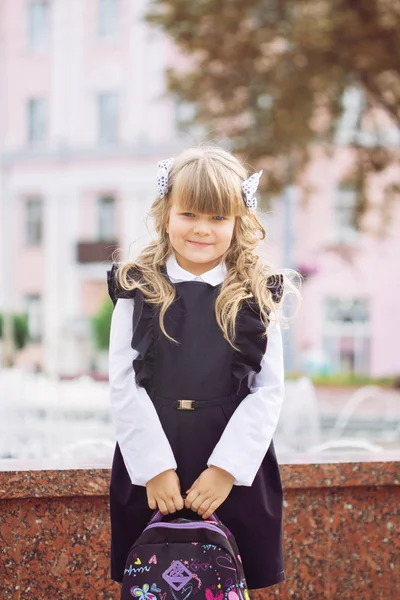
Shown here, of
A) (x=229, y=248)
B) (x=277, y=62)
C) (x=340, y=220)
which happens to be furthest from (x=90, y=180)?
(x=229, y=248)

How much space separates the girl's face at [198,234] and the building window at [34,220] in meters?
28.7

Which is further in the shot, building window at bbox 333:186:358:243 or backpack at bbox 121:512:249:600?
building window at bbox 333:186:358:243

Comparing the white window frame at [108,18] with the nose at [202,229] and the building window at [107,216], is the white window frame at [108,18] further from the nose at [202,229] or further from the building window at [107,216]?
the nose at [202,229]

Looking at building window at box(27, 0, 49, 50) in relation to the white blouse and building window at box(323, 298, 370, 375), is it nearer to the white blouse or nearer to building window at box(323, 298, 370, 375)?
building window at box(323, 298, 370, 375)

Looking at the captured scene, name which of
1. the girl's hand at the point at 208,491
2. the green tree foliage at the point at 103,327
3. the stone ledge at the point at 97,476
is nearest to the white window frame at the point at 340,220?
the green tree foliage at the point at 103,327

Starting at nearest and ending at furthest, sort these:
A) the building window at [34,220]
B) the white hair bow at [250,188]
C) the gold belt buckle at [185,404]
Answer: the gold belt buckle at [185,404] < the white hair bow at [250,188] < the building window at [34,220]

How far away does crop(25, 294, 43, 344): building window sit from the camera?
1203 inches

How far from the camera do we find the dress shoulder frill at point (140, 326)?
2.53 metres

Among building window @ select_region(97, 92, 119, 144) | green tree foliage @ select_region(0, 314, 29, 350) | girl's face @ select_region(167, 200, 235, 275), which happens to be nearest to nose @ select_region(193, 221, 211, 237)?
girl's face @ select_region(167, 200, 235, 275)

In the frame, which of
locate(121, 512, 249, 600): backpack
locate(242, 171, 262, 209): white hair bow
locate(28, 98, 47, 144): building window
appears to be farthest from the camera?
locate(28, 98, 47, 144): building window

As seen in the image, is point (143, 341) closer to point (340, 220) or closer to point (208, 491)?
point (208, 491)

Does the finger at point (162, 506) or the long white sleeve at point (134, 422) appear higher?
the long white sleeve at point (134, 422)

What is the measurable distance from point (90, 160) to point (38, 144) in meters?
2.04

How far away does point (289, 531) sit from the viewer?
135 inches
